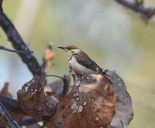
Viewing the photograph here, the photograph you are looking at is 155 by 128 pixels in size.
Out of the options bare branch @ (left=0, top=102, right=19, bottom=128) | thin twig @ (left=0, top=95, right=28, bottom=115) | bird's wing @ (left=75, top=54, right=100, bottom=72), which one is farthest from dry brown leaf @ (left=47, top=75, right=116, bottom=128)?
bird's wing @ (left=75, top=54, right=100, bottom=72)

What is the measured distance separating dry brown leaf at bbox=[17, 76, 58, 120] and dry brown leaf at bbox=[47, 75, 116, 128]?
8cm

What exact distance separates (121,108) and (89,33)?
4115mm

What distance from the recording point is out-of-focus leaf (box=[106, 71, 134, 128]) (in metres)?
1.69

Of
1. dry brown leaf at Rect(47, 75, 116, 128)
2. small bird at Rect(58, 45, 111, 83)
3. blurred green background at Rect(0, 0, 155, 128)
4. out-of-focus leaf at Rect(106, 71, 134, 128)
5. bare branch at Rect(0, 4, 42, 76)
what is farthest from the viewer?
blurred green background at Rect(0, 0, 155, 128)

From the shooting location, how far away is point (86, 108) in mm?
1608

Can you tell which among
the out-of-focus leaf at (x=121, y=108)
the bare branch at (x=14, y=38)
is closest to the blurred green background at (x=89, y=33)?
the bare branch at (x=14, y=38)

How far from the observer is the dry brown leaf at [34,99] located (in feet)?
5.29

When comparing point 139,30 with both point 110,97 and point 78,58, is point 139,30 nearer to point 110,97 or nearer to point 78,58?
point 78,58

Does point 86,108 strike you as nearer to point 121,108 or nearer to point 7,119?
point 121,108

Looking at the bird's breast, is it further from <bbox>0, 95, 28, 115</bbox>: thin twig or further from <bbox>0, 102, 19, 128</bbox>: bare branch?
<bbox>0, 102, 19, 128</bbox>: bare branch

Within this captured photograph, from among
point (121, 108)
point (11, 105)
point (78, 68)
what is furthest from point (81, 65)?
point (11, 105)

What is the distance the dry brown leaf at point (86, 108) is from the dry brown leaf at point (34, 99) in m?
0.08

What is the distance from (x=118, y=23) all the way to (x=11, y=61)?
2.12 metres

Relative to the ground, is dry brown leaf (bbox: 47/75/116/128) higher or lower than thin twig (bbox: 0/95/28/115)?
higher
